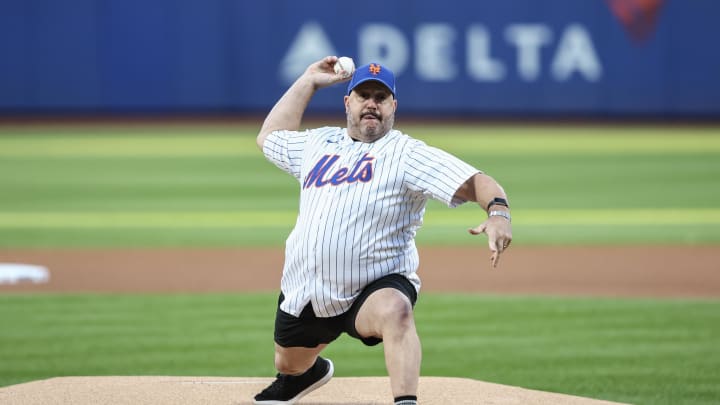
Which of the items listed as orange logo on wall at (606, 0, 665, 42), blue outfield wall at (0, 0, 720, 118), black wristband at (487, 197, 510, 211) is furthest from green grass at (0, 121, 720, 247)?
black wristband at (487, 197, 510, 211)

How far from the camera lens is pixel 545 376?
6.89m

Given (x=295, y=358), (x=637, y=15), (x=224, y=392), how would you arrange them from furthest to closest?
(x=637, y=15) < (x=224, y=392) < (x=295, y=358)

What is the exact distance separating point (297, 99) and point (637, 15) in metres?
20.3

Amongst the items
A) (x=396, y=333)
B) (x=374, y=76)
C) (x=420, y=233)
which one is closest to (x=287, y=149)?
(x=374, y=76)

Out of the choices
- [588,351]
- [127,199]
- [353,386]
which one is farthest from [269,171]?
[353,386]

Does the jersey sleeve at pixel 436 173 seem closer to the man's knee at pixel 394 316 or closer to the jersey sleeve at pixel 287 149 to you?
the man's knee at pixel 394 316

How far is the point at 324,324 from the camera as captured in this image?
5.38 meters

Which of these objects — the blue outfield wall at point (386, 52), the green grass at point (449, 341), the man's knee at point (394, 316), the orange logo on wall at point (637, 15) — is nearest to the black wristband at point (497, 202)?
the man's knee at point (394, 316)

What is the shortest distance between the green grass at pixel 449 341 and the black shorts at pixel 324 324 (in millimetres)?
1583

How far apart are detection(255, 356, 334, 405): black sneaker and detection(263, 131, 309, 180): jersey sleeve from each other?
930 millimetres

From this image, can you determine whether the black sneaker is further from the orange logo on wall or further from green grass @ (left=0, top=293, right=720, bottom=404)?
the orange logo on wall

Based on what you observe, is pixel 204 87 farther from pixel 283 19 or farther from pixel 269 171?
pixel 269 171

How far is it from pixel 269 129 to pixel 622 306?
172 inches

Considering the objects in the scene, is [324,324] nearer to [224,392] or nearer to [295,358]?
[295,358]
